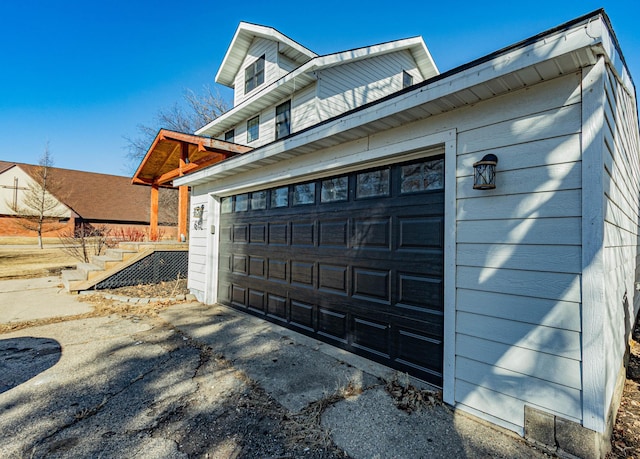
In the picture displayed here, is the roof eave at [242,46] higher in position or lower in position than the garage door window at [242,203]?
higher

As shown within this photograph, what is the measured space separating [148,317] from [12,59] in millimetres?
12713

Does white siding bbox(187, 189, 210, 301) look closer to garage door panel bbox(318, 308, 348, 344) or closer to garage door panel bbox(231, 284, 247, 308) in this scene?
garage door panel bbox(231, 284, 247, 308)

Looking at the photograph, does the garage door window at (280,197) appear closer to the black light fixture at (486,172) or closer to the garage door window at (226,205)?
the garage door window at (226,205)

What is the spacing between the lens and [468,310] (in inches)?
91.9

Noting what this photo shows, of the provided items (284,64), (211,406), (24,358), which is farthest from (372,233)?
(284,64)

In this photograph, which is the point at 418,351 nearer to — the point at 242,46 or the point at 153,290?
the point at 153,290

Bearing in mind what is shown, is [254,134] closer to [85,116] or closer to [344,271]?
[344,271]

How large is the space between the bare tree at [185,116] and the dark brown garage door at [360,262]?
16189 mm

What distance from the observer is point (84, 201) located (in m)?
23.8

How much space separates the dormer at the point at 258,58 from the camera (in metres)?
9.56

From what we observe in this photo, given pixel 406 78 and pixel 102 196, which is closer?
pixel 406 78

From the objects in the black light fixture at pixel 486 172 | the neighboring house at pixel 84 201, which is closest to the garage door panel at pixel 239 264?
the black light fixture at pixel 486 172

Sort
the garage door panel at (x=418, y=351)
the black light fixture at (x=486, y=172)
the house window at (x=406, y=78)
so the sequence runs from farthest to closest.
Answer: the house window at (x=406, y=78) < the garage door panel at (x=418, y=351) < the black light fixture at (x=486, y=172)

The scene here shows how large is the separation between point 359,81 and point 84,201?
2486 centimetres
